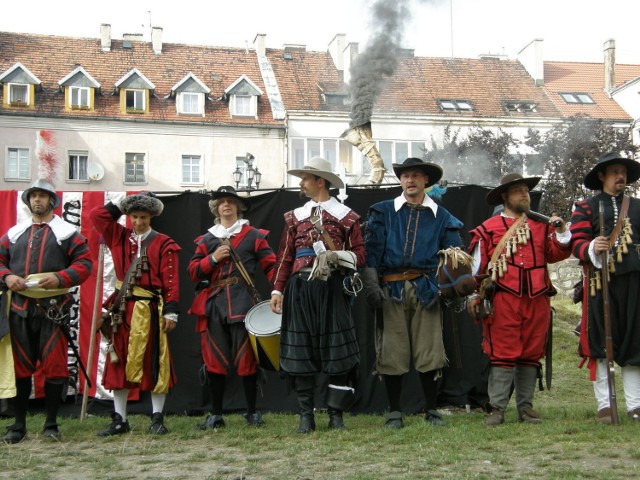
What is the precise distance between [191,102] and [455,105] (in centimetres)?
1035

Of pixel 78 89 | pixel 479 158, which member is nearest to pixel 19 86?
pixel 78 89

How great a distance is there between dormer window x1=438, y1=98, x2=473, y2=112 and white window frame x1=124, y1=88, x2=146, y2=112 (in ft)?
37.6

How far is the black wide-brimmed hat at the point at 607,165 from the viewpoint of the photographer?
563 centimetres

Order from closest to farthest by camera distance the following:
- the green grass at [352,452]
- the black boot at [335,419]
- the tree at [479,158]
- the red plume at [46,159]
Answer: the green grass at [352,452]
the black boot at [335,419]
the red plume at [46,159]
the tree at [479,158]

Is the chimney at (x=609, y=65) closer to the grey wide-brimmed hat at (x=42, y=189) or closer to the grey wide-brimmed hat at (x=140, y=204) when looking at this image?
the grey wide-brimmed hat at (x=140, y=204)

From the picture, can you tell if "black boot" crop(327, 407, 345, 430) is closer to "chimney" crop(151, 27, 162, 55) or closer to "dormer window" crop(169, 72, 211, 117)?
"dormer window" crop(169, 72, 211, 117)

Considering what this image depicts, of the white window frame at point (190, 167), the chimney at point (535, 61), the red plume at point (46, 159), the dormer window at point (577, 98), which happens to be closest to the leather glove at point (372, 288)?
the red plume at point (46, 159)

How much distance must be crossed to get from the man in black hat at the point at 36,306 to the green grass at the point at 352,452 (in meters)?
0.33

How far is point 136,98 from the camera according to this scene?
30.5m

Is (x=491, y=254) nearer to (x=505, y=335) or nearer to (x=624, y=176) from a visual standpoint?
(x=505, y=335)

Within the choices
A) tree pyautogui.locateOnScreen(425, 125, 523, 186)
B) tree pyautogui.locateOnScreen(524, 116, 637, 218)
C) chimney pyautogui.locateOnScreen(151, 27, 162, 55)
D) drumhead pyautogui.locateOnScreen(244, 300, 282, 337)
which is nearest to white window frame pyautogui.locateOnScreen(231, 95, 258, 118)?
chimney pyautogui.locateOnScreen(151, 27, 162, 55)

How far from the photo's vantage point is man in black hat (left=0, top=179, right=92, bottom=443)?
570cm

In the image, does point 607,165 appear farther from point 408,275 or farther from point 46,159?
point 46,159

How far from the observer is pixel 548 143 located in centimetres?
2638
